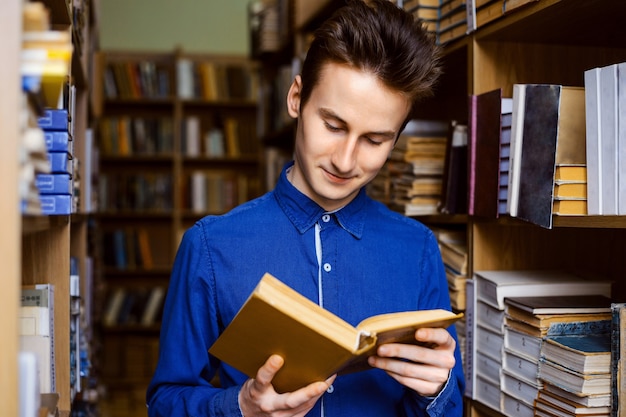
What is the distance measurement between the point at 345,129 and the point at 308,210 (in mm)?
211

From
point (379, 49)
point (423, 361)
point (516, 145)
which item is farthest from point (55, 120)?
point (516, 145)

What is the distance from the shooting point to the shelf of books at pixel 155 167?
579cm

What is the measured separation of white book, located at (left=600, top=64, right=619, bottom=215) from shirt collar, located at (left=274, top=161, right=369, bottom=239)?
0.49 metres

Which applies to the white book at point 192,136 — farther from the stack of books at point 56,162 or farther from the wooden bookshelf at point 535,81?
the stack of books at point 56,162

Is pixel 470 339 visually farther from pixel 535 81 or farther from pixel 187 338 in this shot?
pixel 187 338

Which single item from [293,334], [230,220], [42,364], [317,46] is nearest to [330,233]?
[230,220]

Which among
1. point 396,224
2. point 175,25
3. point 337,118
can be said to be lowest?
point 396,224

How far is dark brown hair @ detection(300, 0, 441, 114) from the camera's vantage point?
4.44 feet

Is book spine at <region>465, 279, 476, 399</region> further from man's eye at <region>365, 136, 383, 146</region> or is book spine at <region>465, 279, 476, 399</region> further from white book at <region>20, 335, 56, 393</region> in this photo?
white book at <region>20, 335, 56, 393</region>

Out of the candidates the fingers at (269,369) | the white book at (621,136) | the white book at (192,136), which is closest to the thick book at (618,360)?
the white book at (621,136)

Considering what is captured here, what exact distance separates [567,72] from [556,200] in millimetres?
591

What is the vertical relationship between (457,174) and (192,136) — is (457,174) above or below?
below

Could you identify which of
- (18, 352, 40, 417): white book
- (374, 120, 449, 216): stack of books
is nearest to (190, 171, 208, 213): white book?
(374, 120, 449, 216): stack of books

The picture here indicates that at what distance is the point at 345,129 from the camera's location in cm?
136
